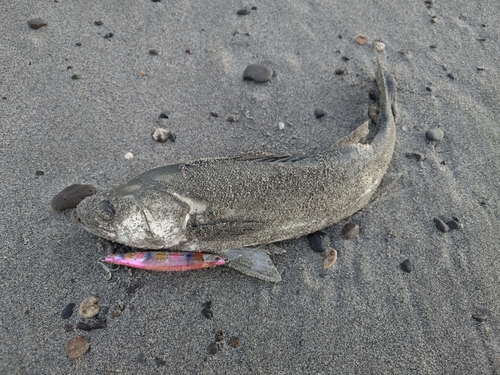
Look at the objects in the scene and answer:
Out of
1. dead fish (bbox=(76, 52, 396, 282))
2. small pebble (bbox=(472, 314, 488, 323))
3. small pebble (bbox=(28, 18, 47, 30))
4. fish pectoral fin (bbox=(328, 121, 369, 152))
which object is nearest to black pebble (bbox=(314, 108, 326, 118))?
fish pectoral fin (bbox=(328, 121, 369, 152))

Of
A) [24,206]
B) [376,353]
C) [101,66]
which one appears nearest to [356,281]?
[376,353]

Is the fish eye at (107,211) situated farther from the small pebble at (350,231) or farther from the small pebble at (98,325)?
the small pebble at (350,231)

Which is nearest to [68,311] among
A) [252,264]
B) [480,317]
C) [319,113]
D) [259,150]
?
[252,264]

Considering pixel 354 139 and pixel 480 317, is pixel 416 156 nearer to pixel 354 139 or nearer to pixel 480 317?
pixel 354 139

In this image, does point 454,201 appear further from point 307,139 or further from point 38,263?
point 38,263

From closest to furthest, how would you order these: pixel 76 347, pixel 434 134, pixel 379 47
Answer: pixel 76 347
pixel 434 134
pixel 379 47

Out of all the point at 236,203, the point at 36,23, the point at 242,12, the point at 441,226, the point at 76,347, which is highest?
the point at 242,12
